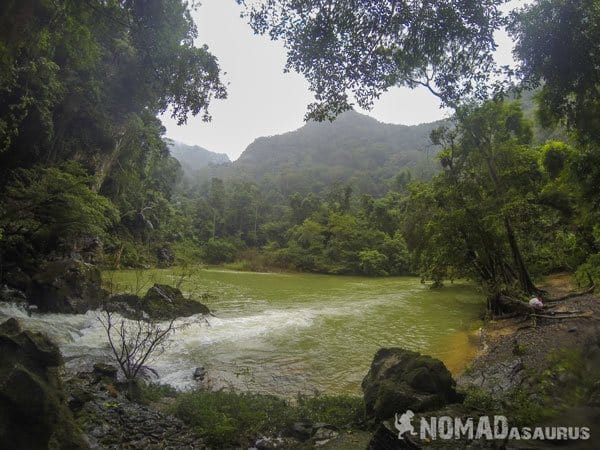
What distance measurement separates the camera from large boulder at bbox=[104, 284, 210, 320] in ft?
39.4

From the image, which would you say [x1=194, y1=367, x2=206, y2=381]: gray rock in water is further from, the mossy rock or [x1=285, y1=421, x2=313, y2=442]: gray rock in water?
the mossy rock

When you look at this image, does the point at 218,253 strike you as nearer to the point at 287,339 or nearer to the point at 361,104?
the point at 287,339

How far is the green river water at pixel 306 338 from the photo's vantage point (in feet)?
26.0

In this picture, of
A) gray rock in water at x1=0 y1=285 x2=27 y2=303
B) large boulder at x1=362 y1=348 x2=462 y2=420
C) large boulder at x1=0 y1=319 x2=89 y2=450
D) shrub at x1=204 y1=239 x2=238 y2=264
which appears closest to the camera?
large boulder at x1=0 y1=319 x2=89 y2=450

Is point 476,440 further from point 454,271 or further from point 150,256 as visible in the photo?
point 150,256

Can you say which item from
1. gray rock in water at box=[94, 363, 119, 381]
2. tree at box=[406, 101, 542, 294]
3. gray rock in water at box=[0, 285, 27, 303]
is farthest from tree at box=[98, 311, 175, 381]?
tree at box=[406, 101, 542, 294]

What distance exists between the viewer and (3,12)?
3568 millimetres

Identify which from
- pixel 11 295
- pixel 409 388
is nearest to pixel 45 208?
pixel 11 295

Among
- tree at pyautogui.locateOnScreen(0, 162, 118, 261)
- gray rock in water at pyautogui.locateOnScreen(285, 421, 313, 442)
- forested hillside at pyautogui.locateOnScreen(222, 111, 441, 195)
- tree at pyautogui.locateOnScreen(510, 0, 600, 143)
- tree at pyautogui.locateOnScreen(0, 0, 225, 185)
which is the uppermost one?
forested hillside at pyautogui.locateOnScreen(222, 111, 441, 195)

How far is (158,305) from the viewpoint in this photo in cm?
1221

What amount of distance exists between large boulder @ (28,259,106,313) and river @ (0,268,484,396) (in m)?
0.52

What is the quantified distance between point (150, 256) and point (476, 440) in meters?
34.6

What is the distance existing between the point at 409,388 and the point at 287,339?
20.8ft

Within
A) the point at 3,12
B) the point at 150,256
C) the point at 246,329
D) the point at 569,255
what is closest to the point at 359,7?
the point at 3,12
